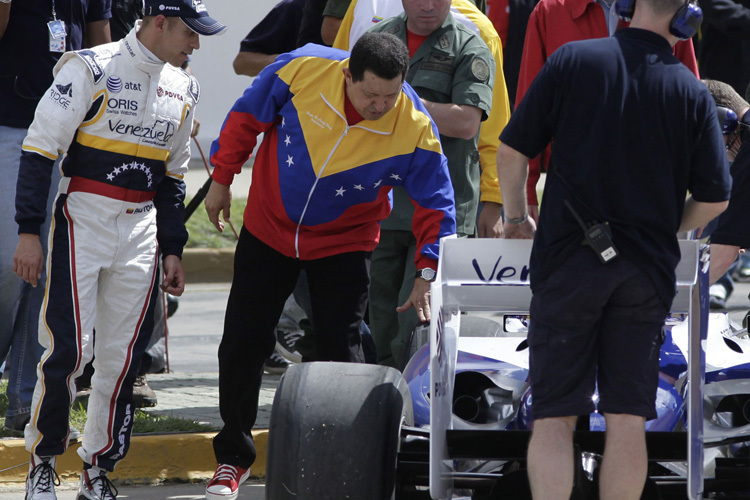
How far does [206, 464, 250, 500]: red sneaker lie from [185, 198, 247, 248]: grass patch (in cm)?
737

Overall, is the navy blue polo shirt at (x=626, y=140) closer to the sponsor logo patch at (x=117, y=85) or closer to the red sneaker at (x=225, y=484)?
the sponsor logo patch at (x=117, y=85)

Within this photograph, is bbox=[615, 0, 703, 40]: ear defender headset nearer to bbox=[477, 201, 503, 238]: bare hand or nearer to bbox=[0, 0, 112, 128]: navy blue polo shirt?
bbox=[477, 201, 503, 238]: bare hand

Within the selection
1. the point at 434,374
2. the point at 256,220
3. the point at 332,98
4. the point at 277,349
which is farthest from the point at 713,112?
the point at 277,349

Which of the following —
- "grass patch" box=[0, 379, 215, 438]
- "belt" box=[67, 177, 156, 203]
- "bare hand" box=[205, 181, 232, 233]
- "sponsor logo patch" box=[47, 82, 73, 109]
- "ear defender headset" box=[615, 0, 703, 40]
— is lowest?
"grass patch" box=[0, 379, 215, 438]

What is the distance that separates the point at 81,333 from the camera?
4.50m

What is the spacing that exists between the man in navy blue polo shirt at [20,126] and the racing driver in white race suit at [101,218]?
0.90m

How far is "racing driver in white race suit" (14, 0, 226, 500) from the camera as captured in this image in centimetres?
447

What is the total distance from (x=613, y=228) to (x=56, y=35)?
10.4ft

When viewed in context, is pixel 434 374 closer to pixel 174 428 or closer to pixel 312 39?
pixel 174 428

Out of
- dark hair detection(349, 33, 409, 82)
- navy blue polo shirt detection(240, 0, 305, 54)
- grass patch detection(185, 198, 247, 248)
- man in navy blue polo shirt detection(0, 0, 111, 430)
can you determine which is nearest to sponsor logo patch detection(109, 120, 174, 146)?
dark hair detection(349, 33, 409, 82)

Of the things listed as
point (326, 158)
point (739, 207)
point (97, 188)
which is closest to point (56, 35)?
point (97, 188)

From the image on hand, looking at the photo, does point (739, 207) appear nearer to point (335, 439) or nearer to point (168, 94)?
point (335, 439)

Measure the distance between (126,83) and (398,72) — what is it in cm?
107

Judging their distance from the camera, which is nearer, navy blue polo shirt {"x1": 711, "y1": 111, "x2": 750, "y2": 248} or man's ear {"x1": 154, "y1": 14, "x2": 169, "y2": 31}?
man's ear {"x1": 154, "y1": 14, "x2": 169, "y2": 31}
